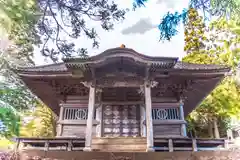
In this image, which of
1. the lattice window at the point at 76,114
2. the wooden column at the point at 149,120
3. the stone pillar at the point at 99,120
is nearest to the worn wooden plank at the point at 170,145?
the wooden column at the point at 149,120

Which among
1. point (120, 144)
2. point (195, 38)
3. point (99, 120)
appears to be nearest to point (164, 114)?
point (120, 144)

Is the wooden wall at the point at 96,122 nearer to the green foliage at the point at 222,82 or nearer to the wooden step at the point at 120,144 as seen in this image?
the wooden step at the point at 120,144

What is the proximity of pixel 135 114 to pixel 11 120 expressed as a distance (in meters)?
5.39

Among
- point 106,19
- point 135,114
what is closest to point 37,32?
point 106,19

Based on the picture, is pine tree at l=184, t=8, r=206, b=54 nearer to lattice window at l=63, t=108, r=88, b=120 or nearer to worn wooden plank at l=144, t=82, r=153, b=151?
worn wooden plank at l=144, t=82, r=153, b=151

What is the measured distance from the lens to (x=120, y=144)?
8.22 m

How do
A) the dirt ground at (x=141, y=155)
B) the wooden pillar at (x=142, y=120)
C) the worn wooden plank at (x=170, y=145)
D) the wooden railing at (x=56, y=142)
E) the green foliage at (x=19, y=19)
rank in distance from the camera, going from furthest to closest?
the wooden pillar at (x=142, y=120) → the wooden railing at (x=56, y=142) → the worn wooden plank at (x=170, y=145) → the dirt ground at (x=141, y=155) → the green foliage at (x=19, y=19)

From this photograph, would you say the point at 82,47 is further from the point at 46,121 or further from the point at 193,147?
the point at 46,121

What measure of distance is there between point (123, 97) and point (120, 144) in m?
2.09

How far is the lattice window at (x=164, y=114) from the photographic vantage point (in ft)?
28.9

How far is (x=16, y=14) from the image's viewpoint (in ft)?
9.37

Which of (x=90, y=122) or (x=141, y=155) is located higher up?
(x=90, y=122)

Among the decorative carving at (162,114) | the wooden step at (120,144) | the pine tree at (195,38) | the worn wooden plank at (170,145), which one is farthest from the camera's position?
the pine tree at (195,38)

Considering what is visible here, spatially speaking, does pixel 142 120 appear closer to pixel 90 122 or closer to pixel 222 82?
pixel 90 122
